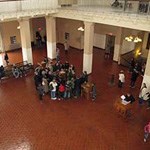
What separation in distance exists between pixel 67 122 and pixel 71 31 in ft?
41.5

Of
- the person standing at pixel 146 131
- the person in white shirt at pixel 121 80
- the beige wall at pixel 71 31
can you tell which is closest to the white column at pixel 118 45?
the person in white shirt at pixel 121 80

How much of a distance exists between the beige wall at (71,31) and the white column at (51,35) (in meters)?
3.61

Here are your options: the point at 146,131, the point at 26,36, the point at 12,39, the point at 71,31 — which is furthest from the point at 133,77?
the point at 12,39

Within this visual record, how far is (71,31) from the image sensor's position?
2062cm

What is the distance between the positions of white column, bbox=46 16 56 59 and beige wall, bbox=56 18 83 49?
142 inches

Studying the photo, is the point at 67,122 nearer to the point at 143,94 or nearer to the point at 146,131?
the point at 146,131

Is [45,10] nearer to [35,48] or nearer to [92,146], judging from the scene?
[35,48]

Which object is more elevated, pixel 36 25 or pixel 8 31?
pixel 36 25

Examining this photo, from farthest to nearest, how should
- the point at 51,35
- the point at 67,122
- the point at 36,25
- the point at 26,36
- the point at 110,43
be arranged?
the point at 36,25 < the point at 110,43 < the point at 51,35 < the point at 26,36 < the point at 67,122

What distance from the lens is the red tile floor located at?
28.5ft

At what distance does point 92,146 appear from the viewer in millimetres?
8539

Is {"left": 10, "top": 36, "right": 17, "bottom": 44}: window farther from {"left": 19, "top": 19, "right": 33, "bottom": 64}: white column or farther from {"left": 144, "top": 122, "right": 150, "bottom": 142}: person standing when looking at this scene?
{"left": 144, "top": 122, "right": 150, "bottom": 142}: person standing

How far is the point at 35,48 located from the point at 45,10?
7.91 m

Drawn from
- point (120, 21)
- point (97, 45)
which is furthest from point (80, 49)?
point (120, 21)
